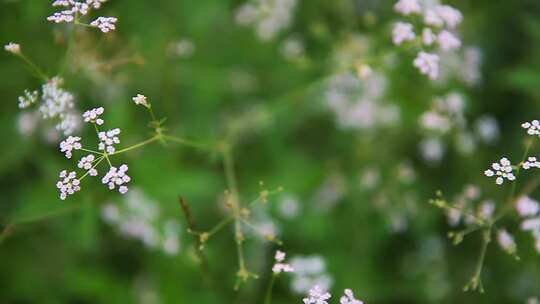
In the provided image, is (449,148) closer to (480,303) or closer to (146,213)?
(480,303)

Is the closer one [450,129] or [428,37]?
[428,37]

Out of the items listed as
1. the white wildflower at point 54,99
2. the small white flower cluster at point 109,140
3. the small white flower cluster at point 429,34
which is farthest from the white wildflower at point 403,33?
the white wildflower at point 54,99

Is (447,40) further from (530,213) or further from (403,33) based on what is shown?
(530,213)

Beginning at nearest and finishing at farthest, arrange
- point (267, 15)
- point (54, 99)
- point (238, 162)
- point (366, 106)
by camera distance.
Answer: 1. point (54, 99)
2. point (267, 15)
3. point (366, 106)
4. point (238, 162)

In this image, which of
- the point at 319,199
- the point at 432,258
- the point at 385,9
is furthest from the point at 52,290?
the point at 385,9

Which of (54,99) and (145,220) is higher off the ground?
(145,220)

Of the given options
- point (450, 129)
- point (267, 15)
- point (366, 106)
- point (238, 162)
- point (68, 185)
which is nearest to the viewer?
point (68, 185)

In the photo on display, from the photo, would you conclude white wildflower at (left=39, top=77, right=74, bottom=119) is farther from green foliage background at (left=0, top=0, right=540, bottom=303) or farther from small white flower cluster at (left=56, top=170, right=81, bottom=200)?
green foliage background at (left=0, top=0, right=540, bottom=303)

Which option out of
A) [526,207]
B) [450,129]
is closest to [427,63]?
[526,207]
